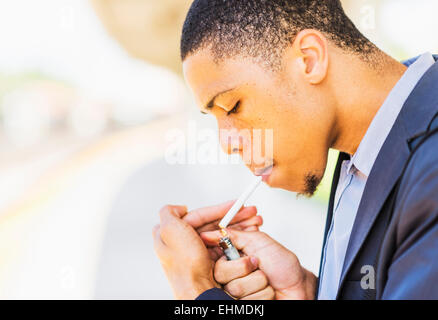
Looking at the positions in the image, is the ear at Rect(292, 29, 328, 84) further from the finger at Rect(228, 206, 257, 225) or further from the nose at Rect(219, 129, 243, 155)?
the finger at Rect(228, 206, 257, 225)

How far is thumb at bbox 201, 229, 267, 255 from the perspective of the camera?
40.5 inches

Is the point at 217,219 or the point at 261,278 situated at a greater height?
the point at 217,219

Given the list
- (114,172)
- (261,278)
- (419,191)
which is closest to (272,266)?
(261,278)

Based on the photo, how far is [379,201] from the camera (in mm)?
713

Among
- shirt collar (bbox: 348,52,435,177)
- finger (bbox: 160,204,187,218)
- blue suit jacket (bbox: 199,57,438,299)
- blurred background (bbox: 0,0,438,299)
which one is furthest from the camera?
blurred background (bbox: 0,0,438,299)

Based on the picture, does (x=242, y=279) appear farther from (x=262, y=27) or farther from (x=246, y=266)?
(x=262, y=27)

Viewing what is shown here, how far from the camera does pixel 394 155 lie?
2.36 feet

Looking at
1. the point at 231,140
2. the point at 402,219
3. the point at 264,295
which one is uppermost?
the point at 231,140

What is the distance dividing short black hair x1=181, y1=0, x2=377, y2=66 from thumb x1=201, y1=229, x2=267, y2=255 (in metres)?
0.41

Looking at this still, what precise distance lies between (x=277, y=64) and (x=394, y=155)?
0.29 metres

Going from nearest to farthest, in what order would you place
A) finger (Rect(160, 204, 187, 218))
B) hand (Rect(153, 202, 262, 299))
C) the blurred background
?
hand (Rect(153, 202, 262, 299)) < finger (Rect(160, 204, 187, 218)) < the blurred background

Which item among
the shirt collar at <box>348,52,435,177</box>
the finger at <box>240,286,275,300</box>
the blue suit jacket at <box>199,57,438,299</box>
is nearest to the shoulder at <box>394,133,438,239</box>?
the blue suit jacket at <box>199,57,438,299</box>

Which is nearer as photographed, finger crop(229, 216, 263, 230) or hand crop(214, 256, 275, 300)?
hand crop(214, 256, 275, 300)
